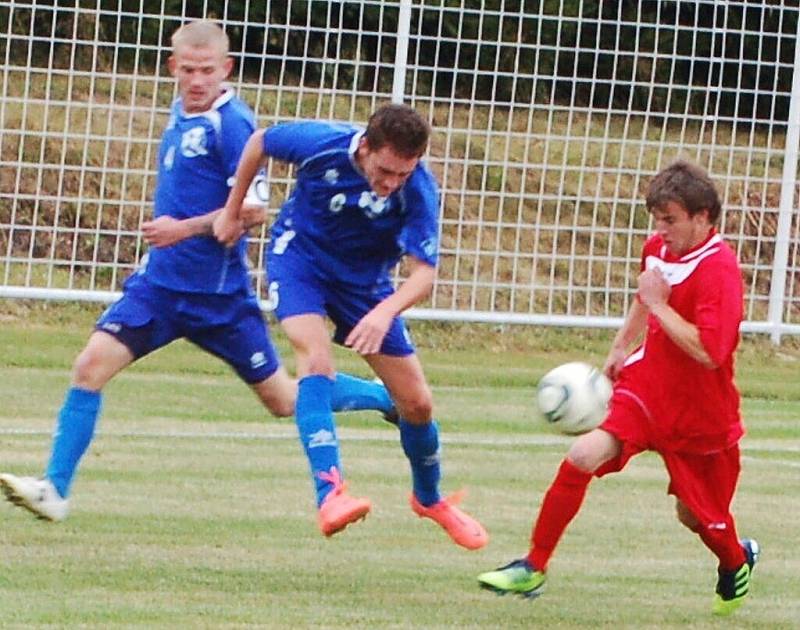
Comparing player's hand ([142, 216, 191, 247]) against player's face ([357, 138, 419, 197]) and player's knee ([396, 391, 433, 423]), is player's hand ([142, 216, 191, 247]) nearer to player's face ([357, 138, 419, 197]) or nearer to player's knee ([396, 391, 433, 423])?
player's face ([357, 138, 419, 197])

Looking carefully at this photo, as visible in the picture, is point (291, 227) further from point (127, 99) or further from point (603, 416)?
point (127, 99)

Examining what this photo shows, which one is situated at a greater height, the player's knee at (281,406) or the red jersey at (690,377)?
the red jersey at (690,377)

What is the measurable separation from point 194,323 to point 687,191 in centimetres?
207

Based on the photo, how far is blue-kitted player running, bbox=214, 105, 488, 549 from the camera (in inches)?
268

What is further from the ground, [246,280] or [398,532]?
[246,280]

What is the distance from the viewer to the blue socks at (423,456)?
7.53 meters

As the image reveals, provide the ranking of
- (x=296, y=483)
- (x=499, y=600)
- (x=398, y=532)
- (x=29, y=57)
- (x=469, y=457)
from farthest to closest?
(x=29, y=57) → (x=469, y=457) → (x=296, y=483) → (x=398, y=532) → (x=499, y=600)

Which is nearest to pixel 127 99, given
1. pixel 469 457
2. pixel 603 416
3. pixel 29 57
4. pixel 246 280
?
pixel 29 57

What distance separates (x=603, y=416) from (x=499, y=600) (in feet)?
2.24

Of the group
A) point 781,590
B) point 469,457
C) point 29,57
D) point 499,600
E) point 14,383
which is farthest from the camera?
point 29,57

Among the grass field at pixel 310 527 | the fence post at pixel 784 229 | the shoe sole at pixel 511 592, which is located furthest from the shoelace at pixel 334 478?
the fence post at pixel 784 229

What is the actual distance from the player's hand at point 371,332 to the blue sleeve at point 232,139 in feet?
3.49

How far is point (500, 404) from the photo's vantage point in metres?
12.4

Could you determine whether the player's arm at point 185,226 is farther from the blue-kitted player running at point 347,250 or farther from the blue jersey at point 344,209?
the blue jersey at point 344,209
